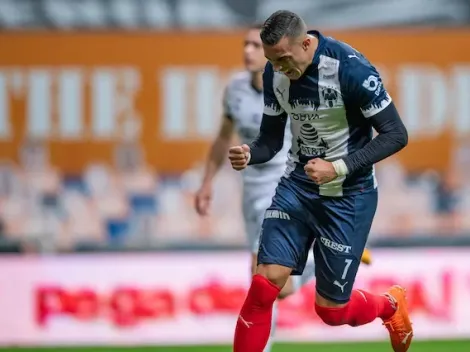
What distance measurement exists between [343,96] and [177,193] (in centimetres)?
594

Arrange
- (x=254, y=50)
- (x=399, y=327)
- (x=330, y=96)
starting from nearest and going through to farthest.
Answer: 1. (x=330, y=96)
2. (x=399, y=327)
3. (x=254, y=50)

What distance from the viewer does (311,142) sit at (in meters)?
5.79

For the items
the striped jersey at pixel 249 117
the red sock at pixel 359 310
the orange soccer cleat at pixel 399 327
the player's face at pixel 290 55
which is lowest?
the orange soccer cleat at pixel 399 327

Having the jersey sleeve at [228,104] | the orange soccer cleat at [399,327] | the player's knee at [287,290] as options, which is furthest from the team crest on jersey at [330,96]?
the jersey sleeve at [228,104]

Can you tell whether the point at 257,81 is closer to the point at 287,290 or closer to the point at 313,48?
the point at 287,290

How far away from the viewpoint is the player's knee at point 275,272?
5672 mm

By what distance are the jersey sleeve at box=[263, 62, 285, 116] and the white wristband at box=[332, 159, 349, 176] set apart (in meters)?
0.53

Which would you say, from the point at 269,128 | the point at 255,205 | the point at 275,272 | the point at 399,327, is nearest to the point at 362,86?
the point at 269,128

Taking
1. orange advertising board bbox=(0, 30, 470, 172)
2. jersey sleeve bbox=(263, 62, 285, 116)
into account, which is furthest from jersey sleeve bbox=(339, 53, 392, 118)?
orange advertising board bbox=(0, 30, 470, 172)

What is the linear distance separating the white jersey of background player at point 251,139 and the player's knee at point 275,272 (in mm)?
1319

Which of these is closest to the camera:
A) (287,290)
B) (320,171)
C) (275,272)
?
(320,171)

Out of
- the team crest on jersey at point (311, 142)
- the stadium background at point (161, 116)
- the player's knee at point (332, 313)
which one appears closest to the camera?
the team crest on jersey at point (311, 142)

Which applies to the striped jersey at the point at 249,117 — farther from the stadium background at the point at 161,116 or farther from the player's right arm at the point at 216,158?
the stadium background at the point at 161,116

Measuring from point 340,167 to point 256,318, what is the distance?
2.93 ft
